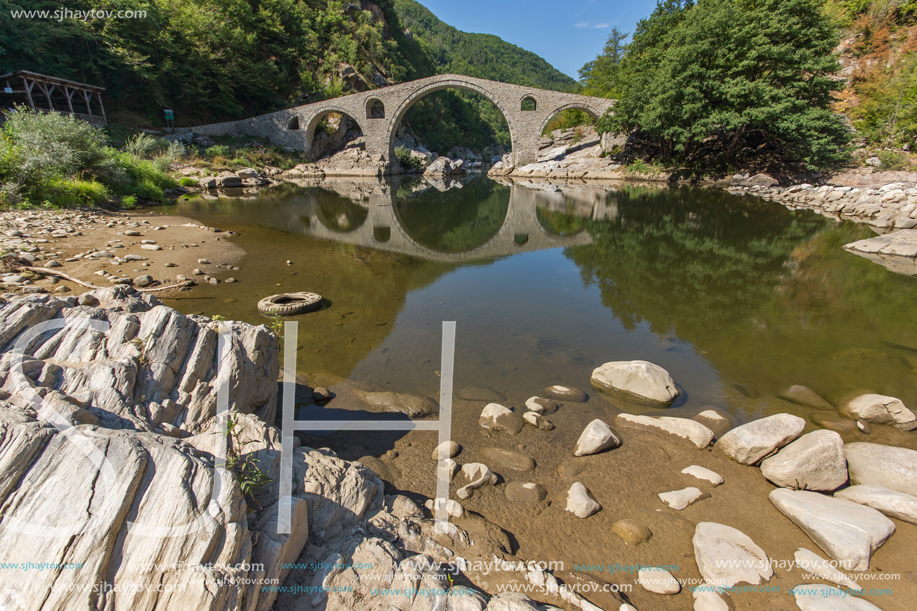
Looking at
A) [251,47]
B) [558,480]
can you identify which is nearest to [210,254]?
[558,480]

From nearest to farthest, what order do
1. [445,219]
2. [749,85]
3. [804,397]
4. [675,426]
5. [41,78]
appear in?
[675,426] < [804,397] < [445,219] < [749,85] < [41,78]

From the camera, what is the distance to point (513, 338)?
18.8 feet

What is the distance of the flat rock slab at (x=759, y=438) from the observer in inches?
129

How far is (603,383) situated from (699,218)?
1365cm

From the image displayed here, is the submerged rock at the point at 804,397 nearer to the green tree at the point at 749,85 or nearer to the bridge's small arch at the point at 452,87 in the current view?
the green tree at the point at 749,85

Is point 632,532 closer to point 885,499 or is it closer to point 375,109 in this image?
point 885,499

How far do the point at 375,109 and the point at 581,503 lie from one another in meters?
41.7

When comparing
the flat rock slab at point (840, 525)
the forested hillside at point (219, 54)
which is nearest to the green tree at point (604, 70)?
the forested hillside at point (219, 54)

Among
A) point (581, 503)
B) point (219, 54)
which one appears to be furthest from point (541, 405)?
point (219, 54)

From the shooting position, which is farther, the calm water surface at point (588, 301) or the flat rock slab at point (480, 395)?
the calm water surface at point (588, 301)

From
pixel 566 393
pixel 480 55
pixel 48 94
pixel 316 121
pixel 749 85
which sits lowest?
pixel 566 393

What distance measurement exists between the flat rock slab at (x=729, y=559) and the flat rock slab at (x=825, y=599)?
153 millimetres

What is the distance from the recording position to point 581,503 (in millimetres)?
2820

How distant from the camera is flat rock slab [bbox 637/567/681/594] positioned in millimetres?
2260
